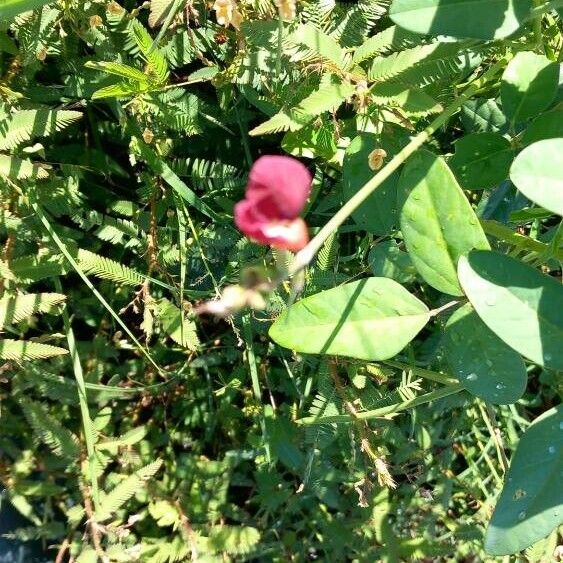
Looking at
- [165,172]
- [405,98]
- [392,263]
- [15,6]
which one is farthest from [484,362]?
[15,6]

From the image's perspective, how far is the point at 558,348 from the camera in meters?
0.81

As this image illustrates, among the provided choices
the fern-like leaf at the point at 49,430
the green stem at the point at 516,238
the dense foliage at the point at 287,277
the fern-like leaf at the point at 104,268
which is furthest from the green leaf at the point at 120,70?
the fern-like leaf at the point at 49,430

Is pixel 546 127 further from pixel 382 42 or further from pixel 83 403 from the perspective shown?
pixel 83 403

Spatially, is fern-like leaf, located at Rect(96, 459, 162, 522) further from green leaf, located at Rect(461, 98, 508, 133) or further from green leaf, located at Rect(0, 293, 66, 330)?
green leaf, located at Rect(461, 98, 508, 133)

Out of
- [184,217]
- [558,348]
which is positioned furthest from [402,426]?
[558,348]

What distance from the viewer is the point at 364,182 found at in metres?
1.01

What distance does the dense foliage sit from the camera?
0.87 meters

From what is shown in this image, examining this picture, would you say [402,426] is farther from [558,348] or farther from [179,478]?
[558,348]

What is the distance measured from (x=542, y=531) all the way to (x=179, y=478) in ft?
3.33

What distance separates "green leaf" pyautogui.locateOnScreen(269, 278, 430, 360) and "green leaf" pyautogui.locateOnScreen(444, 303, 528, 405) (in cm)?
6

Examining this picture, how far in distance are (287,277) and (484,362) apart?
304 mm

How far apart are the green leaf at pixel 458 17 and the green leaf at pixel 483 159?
0.60ft

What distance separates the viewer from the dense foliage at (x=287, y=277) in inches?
34.4

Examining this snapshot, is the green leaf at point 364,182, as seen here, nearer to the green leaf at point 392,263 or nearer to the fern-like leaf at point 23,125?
the green leaf at point 392,263
